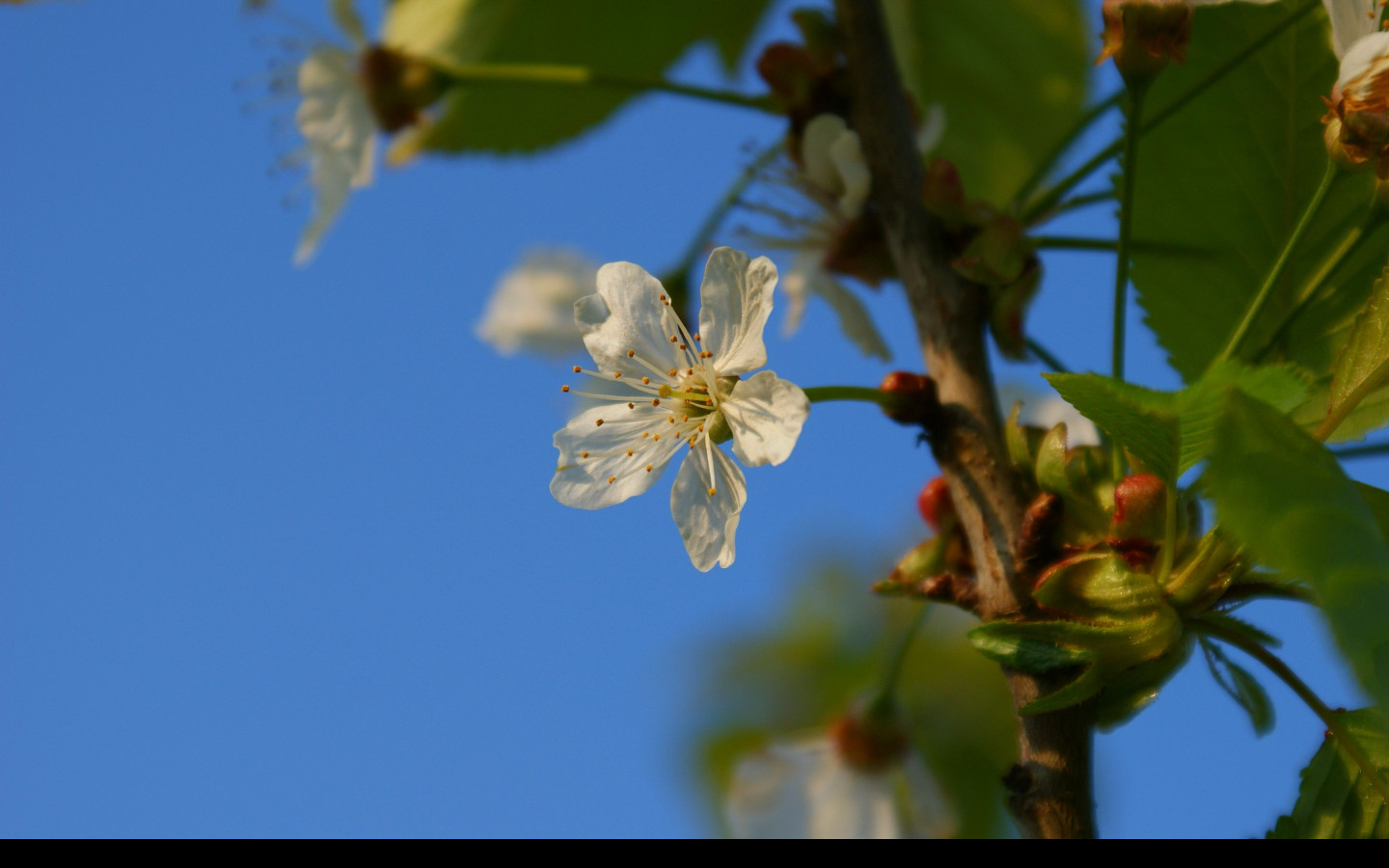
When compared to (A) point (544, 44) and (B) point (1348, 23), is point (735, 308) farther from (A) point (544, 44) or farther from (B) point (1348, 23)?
(A) point (544, 44)

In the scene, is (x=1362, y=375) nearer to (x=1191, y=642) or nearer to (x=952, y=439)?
(x=1191, y=642)

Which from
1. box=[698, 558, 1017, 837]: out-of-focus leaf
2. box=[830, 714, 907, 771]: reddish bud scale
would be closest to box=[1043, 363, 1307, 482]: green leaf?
Result: box=[830, 714, 907, 771]: reddish bud scale

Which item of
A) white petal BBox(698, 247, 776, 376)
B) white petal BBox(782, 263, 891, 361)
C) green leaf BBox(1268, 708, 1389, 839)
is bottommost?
green leaf BBox(1268, 708, 1389, 839)

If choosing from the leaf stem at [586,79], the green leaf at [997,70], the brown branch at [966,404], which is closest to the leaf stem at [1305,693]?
the brown branch at [966,404]

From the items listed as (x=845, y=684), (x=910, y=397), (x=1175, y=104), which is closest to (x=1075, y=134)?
(x=1175, y=104)

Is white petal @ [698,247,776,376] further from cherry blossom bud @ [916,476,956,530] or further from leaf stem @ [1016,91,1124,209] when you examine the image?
leaf stem @ [1016,91,1124,209]

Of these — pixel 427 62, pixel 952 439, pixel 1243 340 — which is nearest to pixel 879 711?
pixel 952 439
